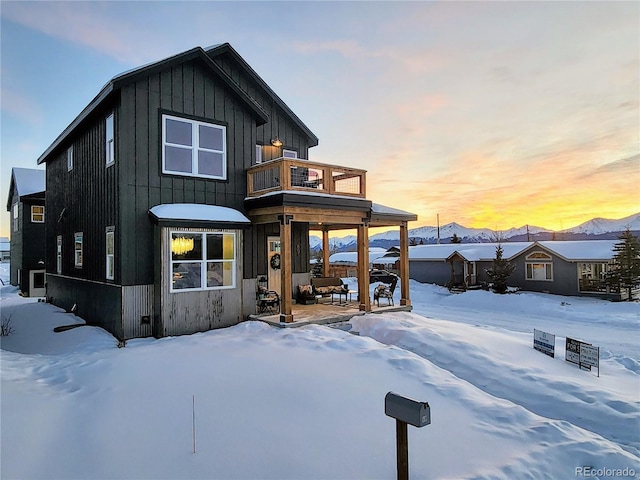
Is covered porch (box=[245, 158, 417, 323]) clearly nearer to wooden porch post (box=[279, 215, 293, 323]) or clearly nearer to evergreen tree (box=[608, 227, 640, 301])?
wooden porch post (box=[279, 215, 293, 323])

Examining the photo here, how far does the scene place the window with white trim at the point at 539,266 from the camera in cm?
2277

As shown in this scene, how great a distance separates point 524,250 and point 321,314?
18784 mm

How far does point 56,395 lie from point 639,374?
1045cm

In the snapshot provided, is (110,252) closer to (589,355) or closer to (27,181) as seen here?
(589,355)

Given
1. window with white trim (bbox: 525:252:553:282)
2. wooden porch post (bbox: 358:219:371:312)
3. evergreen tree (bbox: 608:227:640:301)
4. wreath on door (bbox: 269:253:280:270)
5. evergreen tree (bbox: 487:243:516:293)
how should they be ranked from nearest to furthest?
wooden porch post (bbox: 358:219:371:312)
wreath on door (bbox: 269:253:280:270)
evergreen tree (bbox: 608:227:640:301)
evergreen tree (bbox: 487:243:516:293)
window with white trim (bbox: 525:252:553:282)

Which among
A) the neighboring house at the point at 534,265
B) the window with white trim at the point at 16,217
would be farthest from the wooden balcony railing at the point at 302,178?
the window with white trim at the point at 16,217

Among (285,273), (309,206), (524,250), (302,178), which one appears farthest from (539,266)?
(285,273)

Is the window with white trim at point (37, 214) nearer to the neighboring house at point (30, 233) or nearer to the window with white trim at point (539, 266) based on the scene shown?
the neighboring house at point (30, 233)

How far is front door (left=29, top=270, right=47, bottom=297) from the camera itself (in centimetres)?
2039

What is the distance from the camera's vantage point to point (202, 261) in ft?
30.5

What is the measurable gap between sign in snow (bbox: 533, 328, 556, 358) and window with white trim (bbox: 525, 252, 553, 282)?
16.8m

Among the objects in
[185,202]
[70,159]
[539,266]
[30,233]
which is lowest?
[539,266]

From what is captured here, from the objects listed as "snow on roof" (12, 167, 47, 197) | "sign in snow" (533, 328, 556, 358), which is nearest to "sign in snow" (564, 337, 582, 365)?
"sign in snow" (533, 328, 556, 358)

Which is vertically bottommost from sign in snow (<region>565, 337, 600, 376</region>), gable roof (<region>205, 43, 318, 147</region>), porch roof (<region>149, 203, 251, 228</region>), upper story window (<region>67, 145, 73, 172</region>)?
sign in snow (<region>565, 337, 600, 376</region>)
